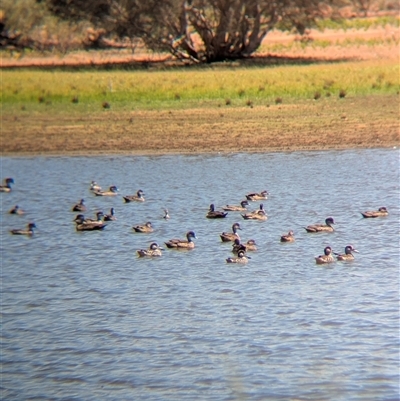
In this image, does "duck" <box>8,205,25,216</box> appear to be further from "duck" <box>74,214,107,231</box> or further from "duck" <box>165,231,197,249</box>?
"duck" <box>165,231,197,249</box>

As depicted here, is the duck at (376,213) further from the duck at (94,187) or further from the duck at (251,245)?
the duck at (94,187)

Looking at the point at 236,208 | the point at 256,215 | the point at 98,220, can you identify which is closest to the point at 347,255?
the point at 256,215

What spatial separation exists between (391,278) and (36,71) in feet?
89.9

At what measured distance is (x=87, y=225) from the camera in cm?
1449

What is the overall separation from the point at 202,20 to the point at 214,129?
19918 millimetres

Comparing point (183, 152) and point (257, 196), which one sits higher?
point (257, 196)

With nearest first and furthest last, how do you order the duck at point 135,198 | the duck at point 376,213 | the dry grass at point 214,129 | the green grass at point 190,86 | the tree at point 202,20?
the duck at point 376,213 < the duck at point 135,198 < the dry grass at point 214,129 < the green grass at point 190,86 < the tree at point 202,20

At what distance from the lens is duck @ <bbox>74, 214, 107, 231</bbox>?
14.5m

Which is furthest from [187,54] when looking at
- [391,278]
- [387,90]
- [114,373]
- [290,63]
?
[114,373]

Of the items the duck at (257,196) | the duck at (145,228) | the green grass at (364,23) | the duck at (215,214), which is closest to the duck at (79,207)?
the duck at (145,228)

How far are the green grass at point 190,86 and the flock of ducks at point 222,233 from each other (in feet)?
29.7

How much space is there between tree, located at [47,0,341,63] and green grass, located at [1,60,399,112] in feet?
23.6

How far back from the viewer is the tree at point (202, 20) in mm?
40625

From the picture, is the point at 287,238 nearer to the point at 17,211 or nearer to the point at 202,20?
the point at 17,211
